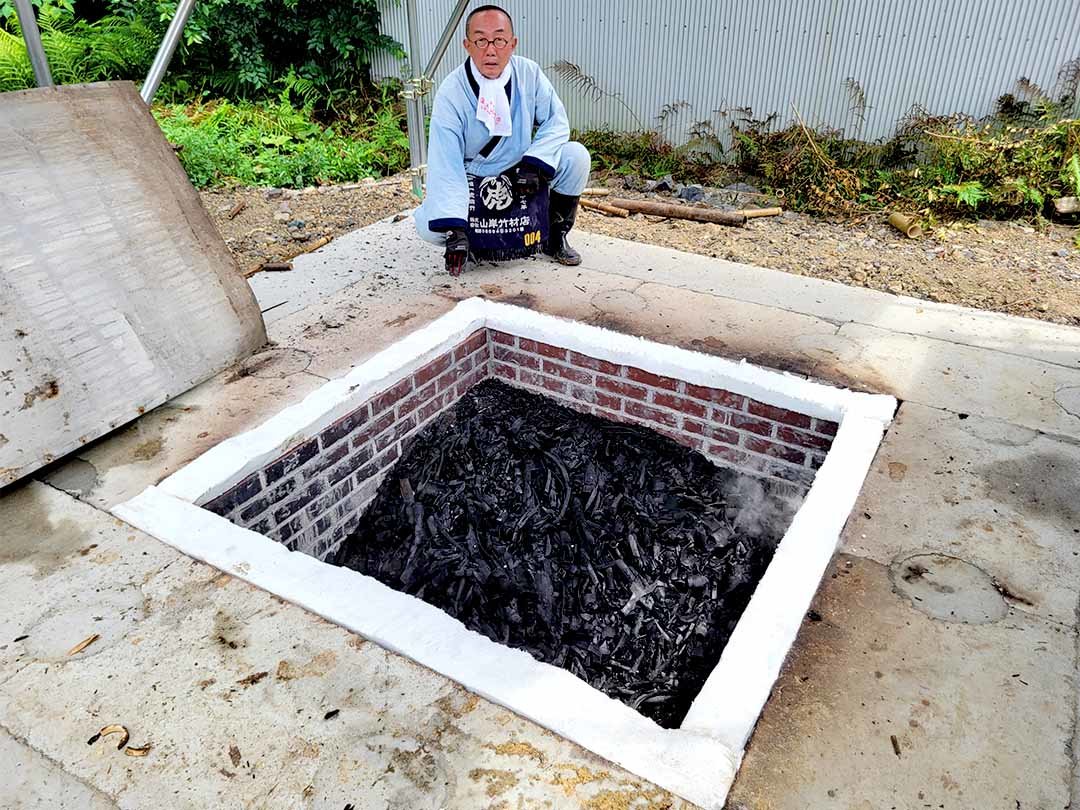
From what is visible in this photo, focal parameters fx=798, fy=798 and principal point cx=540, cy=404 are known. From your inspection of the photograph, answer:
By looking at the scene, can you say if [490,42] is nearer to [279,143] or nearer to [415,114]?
[415,114]

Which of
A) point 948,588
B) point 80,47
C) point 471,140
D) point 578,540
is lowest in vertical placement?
point 578,540

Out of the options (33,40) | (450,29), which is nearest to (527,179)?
(450,29)

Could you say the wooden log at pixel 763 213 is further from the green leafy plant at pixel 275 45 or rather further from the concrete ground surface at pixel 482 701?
the green leafy plant at pixel 275 45

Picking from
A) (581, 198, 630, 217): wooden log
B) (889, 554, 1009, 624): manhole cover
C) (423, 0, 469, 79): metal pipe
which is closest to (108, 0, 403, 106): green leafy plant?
(423, 0, 469, 79): metal pipe

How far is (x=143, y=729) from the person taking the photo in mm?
1728

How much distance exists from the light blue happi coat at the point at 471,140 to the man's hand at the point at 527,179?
33 millimetres

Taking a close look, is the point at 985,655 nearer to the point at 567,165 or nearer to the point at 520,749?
the point at 520,749

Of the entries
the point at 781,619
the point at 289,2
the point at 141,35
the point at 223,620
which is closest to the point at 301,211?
the point at 289,2

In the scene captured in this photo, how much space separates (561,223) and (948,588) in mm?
2898

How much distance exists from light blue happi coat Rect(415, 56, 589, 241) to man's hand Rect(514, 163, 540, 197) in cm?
3

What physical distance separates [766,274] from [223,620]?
3.27 meters

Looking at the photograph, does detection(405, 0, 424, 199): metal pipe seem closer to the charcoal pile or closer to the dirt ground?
the dirt ground

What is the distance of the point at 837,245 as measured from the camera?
5449 mm

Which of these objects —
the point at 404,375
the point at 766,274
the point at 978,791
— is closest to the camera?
the point at 978,791
